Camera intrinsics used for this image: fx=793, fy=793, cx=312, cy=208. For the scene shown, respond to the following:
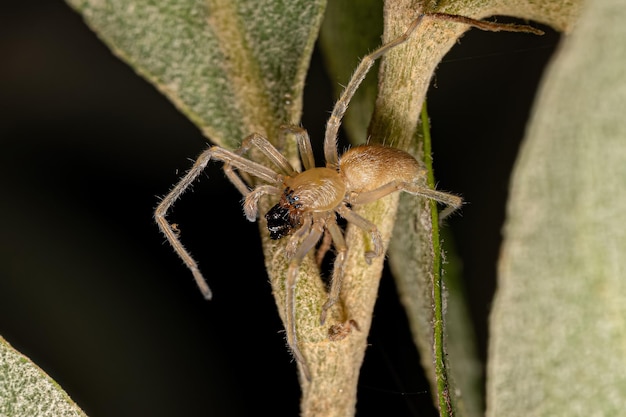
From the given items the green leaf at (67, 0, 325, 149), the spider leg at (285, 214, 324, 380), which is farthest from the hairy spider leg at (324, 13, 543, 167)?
the spider leg at (285, 214, 324, 380)

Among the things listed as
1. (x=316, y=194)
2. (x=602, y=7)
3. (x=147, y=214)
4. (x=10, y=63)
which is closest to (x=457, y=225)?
(x=316, y=194)

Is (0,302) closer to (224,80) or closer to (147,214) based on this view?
(147,214)

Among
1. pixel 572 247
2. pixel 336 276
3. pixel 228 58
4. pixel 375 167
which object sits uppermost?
pixel 228 58

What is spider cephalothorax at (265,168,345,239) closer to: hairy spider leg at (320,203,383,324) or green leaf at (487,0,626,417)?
hairy spider leg at (320,203,383,324)

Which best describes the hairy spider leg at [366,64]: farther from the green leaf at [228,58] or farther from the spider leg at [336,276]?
the spider leg at [336,276]

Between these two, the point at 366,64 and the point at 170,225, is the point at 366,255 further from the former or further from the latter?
the point at 170,225

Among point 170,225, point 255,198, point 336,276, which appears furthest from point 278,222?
point 170,225

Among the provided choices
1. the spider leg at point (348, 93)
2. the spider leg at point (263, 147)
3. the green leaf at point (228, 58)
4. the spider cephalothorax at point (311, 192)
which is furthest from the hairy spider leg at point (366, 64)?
the spider leg at point (263, 147)
